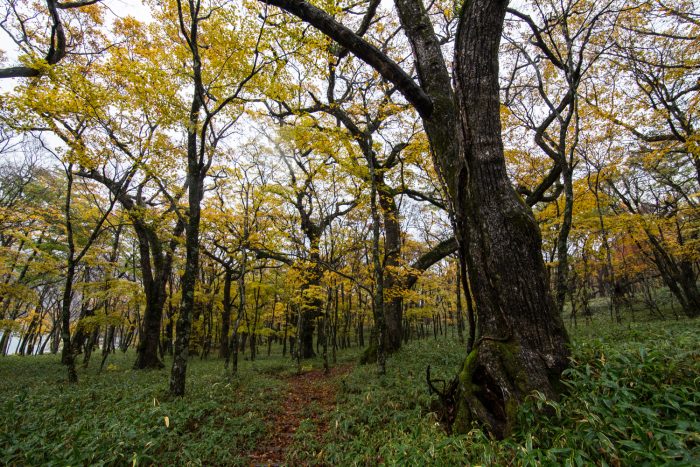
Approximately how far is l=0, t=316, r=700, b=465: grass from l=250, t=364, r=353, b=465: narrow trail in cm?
20

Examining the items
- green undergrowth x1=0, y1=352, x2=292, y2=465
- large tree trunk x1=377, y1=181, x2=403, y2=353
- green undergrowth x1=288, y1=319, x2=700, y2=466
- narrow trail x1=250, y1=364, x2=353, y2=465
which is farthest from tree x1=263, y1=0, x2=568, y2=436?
large tree trunk x1=377, y1=181, x2=403, y2=353

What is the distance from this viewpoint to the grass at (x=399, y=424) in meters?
2.37

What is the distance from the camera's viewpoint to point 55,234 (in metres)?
18.3

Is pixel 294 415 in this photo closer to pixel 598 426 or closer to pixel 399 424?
pixel 399 424

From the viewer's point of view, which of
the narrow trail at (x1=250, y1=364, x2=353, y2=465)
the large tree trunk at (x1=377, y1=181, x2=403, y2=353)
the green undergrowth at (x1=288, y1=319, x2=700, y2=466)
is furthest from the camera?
the large tree trunk at (x1=377, y1=181, x2=403, y2=353)

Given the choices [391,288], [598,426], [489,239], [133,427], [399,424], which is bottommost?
[399,424]

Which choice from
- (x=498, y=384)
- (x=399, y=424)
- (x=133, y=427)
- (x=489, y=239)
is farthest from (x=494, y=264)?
(x=133, y=427)

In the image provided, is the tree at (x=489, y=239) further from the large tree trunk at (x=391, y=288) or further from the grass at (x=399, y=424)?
the large tree trunk at (x=391, y=288)

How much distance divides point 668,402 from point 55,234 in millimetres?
26545

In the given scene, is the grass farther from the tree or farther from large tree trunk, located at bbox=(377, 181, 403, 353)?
large tree trunk, located at bbox=(377, 181, 403, 353)

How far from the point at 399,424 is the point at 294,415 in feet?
11.3

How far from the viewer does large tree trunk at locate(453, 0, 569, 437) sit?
3205mm

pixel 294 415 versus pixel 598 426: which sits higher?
pixel 598 426

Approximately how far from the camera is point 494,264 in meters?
3.36
